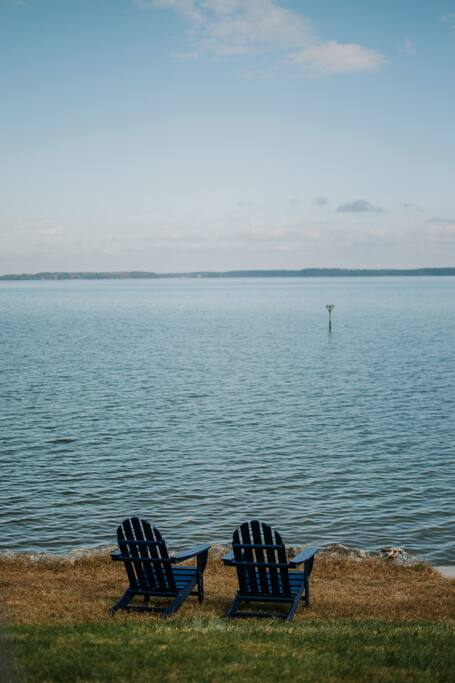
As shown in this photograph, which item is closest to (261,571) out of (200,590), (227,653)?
(200,590)

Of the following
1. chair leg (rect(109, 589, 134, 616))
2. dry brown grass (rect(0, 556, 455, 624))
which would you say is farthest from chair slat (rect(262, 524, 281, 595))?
chair leg (rect(109, 589, 134, 616))

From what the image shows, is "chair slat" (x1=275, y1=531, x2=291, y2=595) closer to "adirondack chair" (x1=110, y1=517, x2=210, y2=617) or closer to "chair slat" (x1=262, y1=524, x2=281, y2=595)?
"chair slat" (x1=262, y1=524, x2=281, y2=595)

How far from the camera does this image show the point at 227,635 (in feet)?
28.9

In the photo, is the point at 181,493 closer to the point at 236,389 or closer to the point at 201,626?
the point at 201,626

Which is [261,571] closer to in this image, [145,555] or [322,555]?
[145,555]

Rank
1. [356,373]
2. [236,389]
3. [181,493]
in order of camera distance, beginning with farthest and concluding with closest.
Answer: [356,373], [236,389], [181,493]

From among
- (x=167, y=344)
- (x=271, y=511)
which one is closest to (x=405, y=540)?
(x=271, y=511)

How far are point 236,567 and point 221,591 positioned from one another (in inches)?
69.4

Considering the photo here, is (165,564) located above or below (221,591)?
above

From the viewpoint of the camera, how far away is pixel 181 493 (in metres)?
22.7

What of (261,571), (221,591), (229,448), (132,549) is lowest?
(229,448)

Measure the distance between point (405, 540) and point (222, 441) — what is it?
1249 centimetres

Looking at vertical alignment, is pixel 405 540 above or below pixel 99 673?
below

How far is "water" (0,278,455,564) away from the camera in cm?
1994
